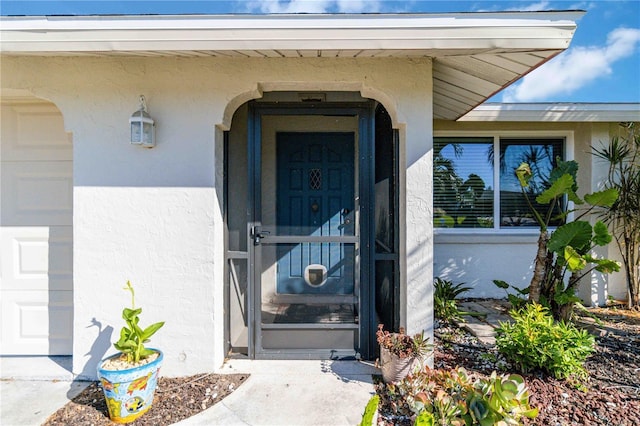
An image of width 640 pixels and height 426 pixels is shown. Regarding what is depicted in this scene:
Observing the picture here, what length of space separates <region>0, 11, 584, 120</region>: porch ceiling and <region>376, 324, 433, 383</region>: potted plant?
2.12 meters

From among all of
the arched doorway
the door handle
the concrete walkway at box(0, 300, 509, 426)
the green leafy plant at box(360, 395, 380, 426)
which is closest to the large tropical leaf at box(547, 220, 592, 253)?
the arched doorway

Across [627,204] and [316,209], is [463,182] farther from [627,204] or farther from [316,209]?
[316,209]

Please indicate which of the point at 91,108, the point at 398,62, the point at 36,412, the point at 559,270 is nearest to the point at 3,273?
the point at 36,412

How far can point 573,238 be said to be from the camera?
2.99m

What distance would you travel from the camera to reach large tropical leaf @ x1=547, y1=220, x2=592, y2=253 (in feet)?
9.76

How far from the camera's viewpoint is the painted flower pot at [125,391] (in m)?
2.08

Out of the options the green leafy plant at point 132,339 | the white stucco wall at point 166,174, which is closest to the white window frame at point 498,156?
the white stucco wall at point 166,174

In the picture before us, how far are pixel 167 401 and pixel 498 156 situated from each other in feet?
16.7

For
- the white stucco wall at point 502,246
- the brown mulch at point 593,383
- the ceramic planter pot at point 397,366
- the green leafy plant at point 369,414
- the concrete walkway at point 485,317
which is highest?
the white stucco wall at point 502,246

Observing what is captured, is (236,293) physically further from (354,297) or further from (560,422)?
(560,422)

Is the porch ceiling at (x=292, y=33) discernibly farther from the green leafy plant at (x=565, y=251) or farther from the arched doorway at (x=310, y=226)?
the green leafy plant at (x=565, y=251)

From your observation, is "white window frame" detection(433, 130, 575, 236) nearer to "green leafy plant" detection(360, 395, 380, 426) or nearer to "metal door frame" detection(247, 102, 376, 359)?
"metal door frame" detection(247, 102, 376, 359)

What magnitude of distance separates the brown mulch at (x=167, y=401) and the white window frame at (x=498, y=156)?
3.66m

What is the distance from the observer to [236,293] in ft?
9.55
